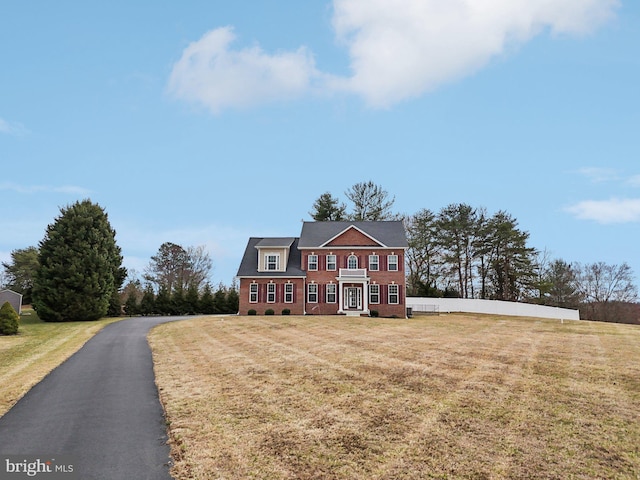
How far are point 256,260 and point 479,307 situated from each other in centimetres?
2467

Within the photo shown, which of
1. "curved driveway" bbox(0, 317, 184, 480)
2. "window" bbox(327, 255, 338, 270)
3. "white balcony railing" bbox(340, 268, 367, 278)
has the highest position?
"window" bbox(327, 255, 338, 270)

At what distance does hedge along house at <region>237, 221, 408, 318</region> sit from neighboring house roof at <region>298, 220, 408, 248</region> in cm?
10

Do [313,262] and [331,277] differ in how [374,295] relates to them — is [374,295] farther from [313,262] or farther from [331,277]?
[313,262]

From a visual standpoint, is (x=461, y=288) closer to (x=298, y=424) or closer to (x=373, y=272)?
(x=373, y=272)

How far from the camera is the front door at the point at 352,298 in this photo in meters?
38.8

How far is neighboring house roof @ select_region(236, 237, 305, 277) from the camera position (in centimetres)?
3941

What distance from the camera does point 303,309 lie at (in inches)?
1526

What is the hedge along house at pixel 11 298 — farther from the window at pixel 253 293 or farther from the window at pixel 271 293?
the window at pixel 271 293

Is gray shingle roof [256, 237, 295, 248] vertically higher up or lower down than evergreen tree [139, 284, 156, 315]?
higher up

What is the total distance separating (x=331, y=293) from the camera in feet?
128

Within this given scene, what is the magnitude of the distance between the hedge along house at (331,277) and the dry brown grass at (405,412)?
852 inches

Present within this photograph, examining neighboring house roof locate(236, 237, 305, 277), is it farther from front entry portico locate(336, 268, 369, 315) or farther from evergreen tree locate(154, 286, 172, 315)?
evergreen tree locate(154, 286, 172, 315)

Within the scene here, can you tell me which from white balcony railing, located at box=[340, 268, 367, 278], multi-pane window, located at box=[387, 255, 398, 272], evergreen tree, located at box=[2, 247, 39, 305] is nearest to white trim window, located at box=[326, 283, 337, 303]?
white balcony railing, located at box=[340, 268, 367, 278]

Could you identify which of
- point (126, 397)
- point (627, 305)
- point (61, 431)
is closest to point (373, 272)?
point (126, 397)
